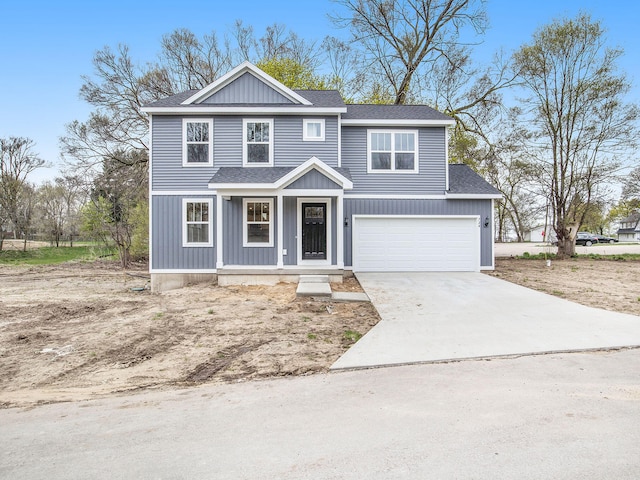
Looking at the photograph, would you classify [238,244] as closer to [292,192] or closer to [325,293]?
[292,192]

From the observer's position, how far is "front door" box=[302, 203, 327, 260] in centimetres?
1282

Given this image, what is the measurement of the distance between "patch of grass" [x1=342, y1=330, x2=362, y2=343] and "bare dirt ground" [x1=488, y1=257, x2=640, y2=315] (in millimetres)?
5886

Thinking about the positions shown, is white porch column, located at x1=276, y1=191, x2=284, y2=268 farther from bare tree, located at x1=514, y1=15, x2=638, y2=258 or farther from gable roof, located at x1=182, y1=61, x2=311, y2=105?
bare tree, located at x1=514, y1=15, x2=638, y2=258

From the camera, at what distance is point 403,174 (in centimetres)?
1392

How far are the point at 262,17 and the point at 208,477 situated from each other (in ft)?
91.5

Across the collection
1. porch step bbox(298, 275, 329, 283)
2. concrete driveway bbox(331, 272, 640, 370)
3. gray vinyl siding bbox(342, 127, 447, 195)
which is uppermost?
gray vinyl siding bbox(342, 127, 447, 195)

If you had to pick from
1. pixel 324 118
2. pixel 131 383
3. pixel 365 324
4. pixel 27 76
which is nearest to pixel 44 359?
pixel 131 383

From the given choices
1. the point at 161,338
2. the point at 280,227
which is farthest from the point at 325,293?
the point at 161,338

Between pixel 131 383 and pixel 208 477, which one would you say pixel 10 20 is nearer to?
pixel 131 383

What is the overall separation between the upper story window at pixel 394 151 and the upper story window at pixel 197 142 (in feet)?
18.6

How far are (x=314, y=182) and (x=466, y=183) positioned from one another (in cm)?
652

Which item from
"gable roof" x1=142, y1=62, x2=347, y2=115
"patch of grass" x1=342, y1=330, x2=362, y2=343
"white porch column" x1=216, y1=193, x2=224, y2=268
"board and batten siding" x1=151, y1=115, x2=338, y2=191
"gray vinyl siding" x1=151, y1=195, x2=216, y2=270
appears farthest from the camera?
"board and batten siding" x1=151, y1=115, x2=338, y2=191

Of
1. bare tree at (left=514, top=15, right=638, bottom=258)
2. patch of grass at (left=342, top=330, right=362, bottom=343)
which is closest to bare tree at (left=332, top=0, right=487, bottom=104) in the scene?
bare tree at (left=514, top=15, right=638, bottom=258)

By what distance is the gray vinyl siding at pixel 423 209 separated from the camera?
13.8 metres
